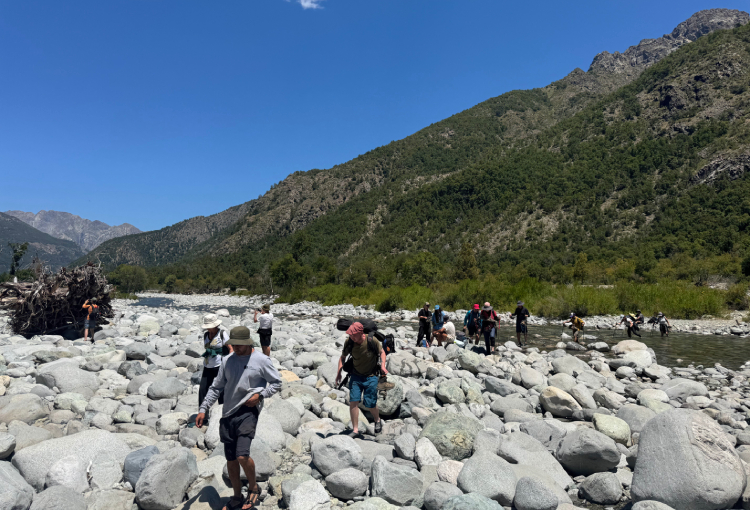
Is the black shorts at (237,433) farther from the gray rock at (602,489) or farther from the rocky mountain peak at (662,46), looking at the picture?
the rocky mountain peak at (662,46)

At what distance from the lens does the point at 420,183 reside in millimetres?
113500

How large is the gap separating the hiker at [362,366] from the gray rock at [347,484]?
4.63 feet

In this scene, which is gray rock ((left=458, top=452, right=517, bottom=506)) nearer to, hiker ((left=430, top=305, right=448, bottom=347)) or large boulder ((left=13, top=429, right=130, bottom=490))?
large boulder ((left=13, top=429, right=130, bottom=490))

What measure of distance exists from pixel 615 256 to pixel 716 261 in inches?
568

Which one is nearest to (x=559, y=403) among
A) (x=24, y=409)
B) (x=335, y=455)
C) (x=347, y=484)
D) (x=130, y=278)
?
(x=335, y=455)

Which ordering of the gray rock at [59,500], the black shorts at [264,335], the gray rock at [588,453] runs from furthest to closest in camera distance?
the black shorts at [264,335], the gray rock at [588,453], the gray rock at [59,500]

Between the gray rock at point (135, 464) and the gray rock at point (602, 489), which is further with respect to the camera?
the gray rock at point (602, 489)

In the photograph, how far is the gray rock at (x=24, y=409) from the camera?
6.06 m

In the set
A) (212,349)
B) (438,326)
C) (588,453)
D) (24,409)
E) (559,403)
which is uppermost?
(212,349)

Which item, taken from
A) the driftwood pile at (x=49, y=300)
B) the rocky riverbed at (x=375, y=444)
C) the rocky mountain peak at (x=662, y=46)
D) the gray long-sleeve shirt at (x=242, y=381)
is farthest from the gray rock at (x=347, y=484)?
the rocky mountain peak at (x=662, y=46)

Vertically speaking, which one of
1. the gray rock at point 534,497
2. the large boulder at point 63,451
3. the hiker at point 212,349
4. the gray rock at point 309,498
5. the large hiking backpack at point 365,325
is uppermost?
the large hiking backpack at point 365,325

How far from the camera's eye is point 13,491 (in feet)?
12.2

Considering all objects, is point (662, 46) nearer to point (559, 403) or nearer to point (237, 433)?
point (559, 403)

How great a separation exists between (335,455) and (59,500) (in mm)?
2881
